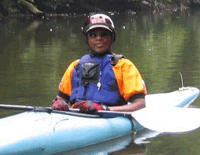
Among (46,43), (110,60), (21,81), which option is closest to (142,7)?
(46,43)

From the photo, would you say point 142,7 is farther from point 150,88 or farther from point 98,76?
point 98,76

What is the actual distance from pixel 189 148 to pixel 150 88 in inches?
133

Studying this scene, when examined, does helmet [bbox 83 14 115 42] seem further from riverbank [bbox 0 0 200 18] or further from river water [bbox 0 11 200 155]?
riverbank [bbox 0 0 200 18]

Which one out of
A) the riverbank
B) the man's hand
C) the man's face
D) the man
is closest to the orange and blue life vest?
the man

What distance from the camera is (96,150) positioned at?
534 cm

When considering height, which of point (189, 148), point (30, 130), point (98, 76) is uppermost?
point (98, 76)

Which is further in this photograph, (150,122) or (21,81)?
(21,81)

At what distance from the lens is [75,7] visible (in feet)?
125

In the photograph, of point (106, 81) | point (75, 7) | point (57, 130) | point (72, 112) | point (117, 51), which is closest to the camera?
point (57, 130)

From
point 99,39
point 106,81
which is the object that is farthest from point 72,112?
point 99,39

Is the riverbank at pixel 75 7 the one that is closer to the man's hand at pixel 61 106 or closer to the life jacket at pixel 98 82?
the life jacket at pixel 98 82

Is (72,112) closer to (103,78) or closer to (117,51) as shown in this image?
(103,78)

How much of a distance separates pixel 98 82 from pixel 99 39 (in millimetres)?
411

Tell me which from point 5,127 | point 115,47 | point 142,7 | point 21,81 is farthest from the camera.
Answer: point 142,7
